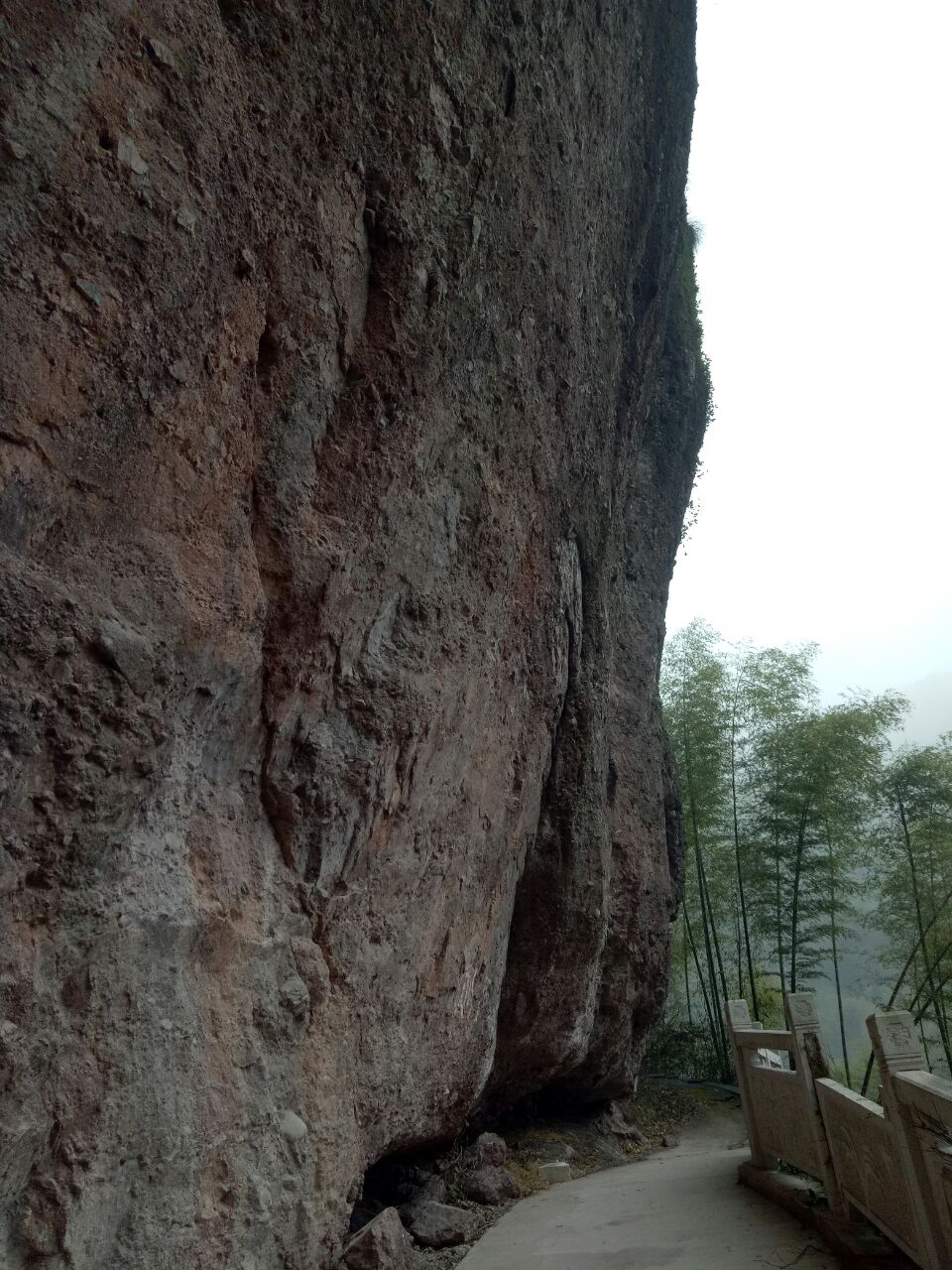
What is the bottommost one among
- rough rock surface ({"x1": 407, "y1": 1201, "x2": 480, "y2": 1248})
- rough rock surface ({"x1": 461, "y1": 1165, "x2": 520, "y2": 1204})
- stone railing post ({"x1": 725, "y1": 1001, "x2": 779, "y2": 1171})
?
rough rock surface ({"x1": 407, "y1": 1201, "x2": 480, "y2": 1248})

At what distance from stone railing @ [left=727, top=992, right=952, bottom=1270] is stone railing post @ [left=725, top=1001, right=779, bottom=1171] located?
Answer: 0.01 metres

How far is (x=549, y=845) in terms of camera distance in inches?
309

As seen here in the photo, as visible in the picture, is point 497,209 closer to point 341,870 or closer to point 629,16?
point 629,16

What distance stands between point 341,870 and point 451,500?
7.45 feet

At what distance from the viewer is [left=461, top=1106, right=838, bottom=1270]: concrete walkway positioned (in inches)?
213

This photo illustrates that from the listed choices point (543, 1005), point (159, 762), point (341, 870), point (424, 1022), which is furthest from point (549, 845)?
point (159, 762)

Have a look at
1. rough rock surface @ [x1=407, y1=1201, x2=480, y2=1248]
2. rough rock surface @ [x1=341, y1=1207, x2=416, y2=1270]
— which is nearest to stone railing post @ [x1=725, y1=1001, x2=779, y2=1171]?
rough rock surface @ [x1=407, y1=1201, x2=480, y2=1248]

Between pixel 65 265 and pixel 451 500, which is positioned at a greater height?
pixel 451 500

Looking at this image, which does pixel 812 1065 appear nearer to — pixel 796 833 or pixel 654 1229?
pixel 654 1229

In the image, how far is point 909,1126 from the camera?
4.45 m

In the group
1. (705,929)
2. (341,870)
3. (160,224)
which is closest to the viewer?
(160,224)

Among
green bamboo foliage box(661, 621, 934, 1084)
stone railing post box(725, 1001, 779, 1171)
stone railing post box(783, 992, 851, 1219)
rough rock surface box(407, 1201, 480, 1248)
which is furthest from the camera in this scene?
green bamboo foliage box(661, 621, 934, 1084)

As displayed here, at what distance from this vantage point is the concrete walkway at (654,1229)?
541 cm

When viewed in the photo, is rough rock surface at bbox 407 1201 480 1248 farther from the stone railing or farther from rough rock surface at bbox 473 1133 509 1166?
the stone railing
